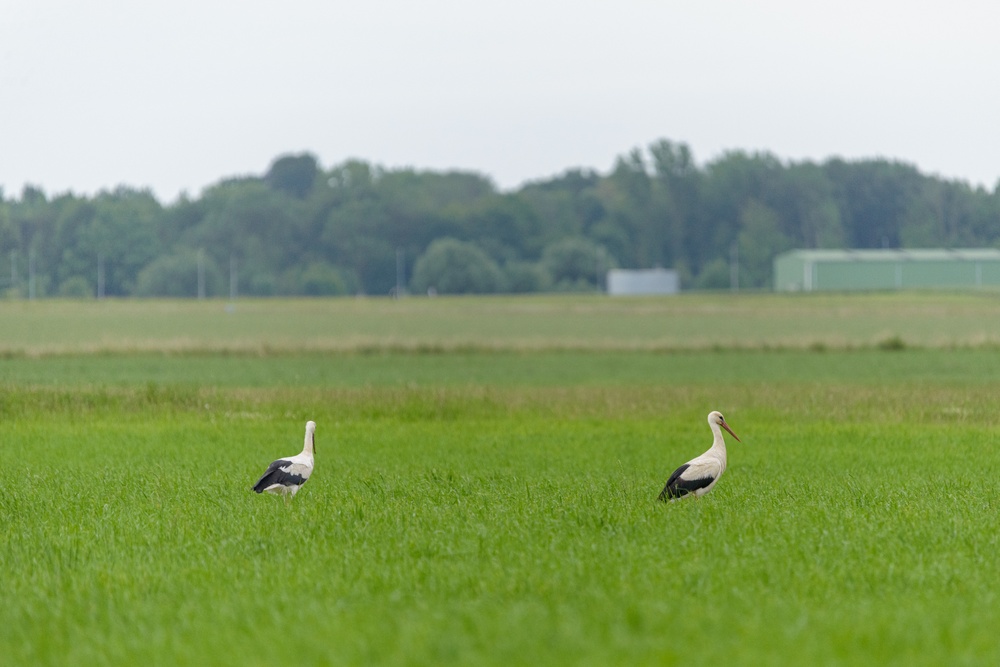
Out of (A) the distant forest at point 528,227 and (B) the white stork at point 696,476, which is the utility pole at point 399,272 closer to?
(A) the distant forest at point 528,227

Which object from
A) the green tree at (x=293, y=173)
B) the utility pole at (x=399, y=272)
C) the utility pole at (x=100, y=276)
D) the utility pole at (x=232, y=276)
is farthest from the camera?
the green tree at (x=293, y=173)

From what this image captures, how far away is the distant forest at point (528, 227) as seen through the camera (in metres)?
146

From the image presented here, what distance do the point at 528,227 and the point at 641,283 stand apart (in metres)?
21.9

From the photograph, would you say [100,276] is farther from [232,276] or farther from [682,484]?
[682,484]

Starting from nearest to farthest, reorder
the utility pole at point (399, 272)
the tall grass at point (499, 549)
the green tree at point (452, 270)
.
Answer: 1. the tall grass at point (499, 549)
2. the green tree at point (452, 270)
3. the utility pole at point (399, 272)

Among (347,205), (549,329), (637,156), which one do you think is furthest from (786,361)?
(637,156)

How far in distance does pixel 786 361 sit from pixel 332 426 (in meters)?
31.0

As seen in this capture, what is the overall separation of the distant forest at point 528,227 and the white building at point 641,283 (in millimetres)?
7013

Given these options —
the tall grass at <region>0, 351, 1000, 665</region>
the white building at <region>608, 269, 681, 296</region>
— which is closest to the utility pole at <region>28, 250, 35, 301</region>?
the white building at <region>608, 269, 681, 296</region>

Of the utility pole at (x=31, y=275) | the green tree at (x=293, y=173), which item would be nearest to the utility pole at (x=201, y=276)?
the utility pole at (x=31, y=275)

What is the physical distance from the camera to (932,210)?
145 m

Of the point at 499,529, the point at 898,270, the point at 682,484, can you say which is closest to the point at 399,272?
the point at 898,270

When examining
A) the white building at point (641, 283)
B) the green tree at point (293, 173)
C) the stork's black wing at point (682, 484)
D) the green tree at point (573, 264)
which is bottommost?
the stork's black wing at point (682, 484)

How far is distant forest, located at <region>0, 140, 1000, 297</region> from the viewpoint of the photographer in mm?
146125
